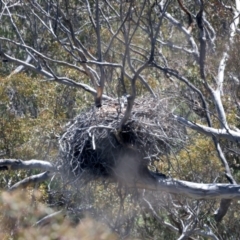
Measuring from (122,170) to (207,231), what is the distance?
16.8ft

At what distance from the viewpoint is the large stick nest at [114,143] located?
7836 mm

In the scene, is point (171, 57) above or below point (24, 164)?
above

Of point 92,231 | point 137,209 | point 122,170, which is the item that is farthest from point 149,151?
point 137,209

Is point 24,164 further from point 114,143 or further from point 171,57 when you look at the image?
point 171,57

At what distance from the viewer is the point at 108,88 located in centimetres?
1223

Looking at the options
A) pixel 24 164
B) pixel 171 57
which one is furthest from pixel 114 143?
pixel 171 57

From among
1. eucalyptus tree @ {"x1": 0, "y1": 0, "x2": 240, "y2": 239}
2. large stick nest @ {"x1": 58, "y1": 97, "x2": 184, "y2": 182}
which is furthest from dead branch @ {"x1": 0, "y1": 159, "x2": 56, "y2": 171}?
large stick nest @ {"x1": 58, "y1": 97, "x2": 184, "y2": 182}

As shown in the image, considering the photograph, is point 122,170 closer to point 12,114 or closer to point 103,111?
point 103,111

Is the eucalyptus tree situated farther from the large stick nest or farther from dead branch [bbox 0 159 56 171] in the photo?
the large stick nest

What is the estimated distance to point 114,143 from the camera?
25.8 feet

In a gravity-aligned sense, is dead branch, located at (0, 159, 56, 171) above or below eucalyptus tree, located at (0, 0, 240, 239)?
below

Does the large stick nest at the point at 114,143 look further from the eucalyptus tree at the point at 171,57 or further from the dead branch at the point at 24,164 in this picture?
the dead branch at the point at 24,164

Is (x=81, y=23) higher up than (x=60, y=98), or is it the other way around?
(x=81, y=23)

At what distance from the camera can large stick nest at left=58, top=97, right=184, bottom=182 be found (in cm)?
784
